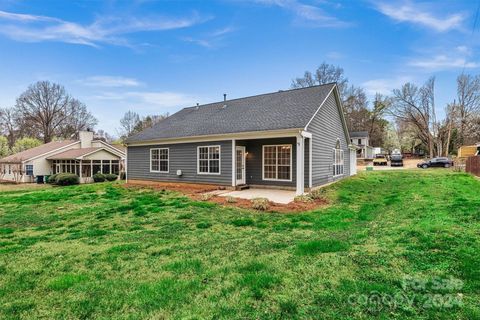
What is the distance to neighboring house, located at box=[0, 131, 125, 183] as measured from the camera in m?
24.3

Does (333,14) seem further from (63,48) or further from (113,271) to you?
(63,48)

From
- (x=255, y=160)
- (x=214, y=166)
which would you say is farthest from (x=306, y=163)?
(x=214, y=166)

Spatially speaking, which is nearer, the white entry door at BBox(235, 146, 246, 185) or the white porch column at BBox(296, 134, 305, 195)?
the white porch column at BBox(296, 134, 305, 195)

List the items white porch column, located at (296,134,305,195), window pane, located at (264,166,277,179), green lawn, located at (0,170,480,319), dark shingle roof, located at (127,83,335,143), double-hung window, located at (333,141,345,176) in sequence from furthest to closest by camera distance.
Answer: double-hung window, located at (333,141,345,176), window pane, located at (264,166,277,179), dark shingle roof, located at (127,83,335,143), white porch column, located at (296,134,305,195), green lawn, located at (0,170,480,319)

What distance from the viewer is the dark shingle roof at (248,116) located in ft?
39.2

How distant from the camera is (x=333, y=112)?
14953mm

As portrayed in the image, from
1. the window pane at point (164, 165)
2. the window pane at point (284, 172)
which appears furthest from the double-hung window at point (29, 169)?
the window pane at point (284, 172)

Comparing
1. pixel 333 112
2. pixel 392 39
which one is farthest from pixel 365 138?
pixel 333 112

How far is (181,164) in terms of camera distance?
14508 mm

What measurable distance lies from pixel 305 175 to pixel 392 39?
46.0 feet

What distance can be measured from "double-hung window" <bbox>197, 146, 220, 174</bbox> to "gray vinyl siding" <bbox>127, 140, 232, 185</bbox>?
21 centimetres

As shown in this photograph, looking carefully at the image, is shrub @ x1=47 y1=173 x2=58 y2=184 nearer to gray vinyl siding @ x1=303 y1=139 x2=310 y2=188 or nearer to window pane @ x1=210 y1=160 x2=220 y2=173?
window pane @ x1=210 y1=160 x2=220 y2=173

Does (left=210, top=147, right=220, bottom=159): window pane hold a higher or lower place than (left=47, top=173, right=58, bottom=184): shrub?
higher

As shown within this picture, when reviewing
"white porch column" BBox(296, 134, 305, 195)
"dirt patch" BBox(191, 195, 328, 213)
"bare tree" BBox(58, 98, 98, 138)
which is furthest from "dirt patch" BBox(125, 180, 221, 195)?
"bare tree" BBox(58, 98, 98, 138)
